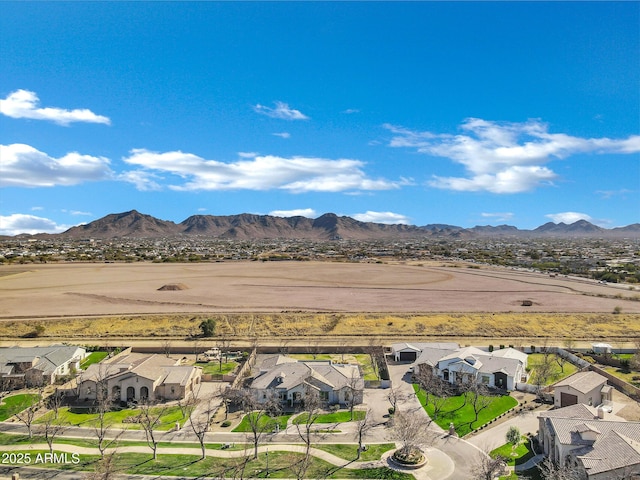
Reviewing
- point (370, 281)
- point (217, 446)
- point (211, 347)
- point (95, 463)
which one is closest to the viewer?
point (95, 463)

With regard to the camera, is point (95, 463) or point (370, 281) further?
point (370, 281)

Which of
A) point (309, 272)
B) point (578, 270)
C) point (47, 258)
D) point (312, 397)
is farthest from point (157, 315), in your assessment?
point (578, 270)

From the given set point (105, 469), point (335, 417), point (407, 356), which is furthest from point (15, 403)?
point (407, 356)

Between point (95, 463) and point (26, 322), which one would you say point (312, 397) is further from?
point (26, 322)

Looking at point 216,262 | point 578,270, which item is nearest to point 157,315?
point 216,262

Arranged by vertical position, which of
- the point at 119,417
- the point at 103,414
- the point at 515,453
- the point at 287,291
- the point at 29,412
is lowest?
the point at 119,417

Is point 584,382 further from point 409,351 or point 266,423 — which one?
point 266,423

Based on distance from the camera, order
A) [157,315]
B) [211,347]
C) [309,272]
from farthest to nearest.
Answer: [309,272] < [157,315] < [211,347]
